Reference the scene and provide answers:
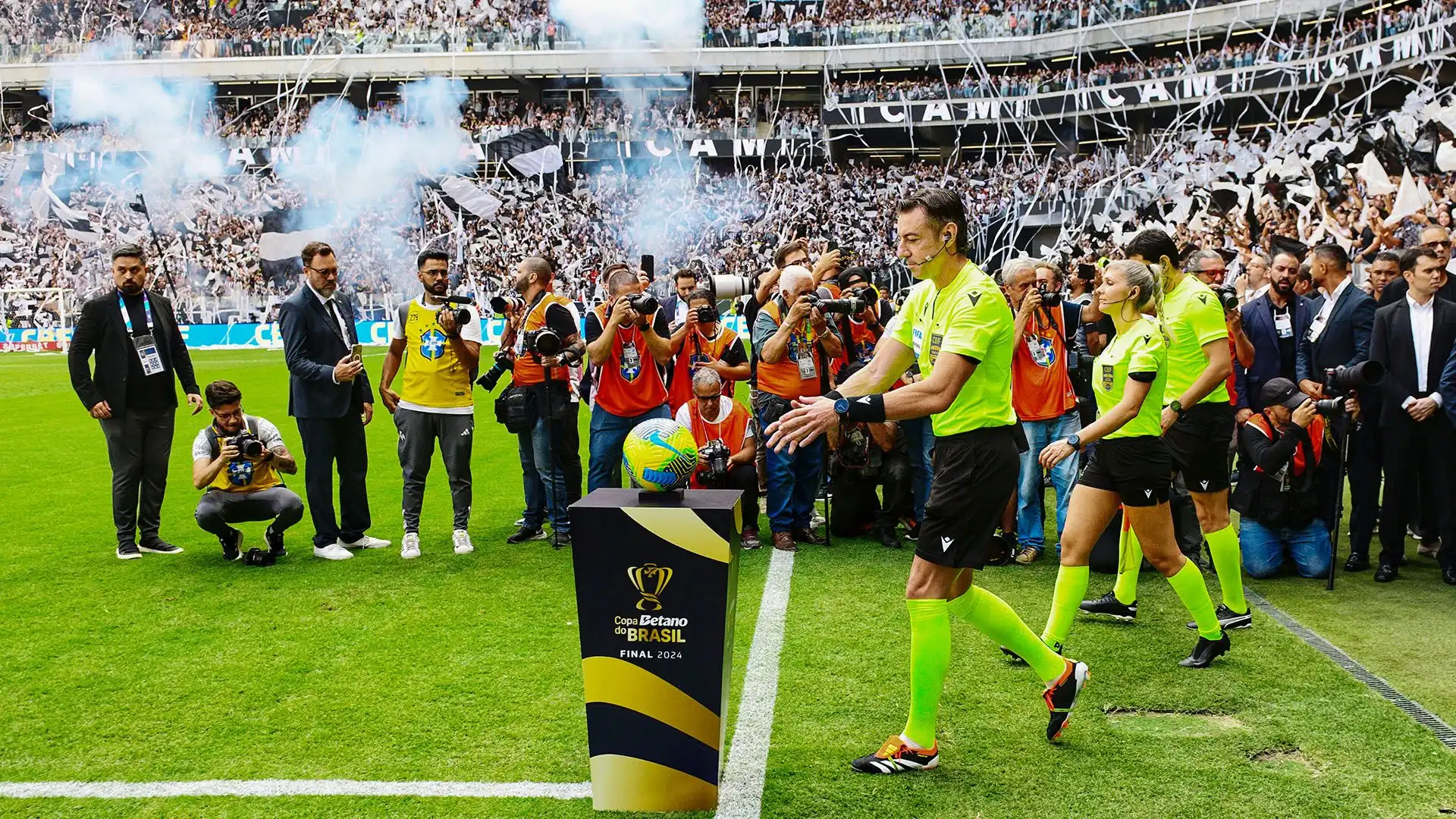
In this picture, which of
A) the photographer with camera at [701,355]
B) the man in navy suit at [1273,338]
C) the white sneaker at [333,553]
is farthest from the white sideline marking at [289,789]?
the man in navy suit at [1273,338]

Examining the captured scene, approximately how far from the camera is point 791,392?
7.48 meters

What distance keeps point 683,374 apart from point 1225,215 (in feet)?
78.5

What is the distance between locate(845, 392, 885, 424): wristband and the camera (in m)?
3.40

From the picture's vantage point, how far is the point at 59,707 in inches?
174

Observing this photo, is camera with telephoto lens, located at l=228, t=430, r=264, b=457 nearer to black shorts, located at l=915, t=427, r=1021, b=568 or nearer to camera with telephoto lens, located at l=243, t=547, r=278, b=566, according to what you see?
camera with telephoto lens, located at l=243, t=547, r=278, b=566

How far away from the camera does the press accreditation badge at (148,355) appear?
722 cm

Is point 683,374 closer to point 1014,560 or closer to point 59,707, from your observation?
point 1014,560

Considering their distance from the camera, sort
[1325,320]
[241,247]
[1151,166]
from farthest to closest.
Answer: [241,247] < [1151,166] < [1325,320]

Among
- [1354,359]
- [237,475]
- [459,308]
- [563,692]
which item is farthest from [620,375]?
[1354,359]

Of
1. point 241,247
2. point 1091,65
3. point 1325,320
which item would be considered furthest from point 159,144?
point 1325,320

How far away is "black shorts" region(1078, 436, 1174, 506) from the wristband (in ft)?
5.50

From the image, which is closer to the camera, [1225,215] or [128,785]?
[128,785]

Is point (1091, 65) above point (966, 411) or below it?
above

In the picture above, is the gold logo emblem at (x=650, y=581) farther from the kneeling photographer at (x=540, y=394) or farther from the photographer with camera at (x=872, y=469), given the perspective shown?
the photographer with camera at (x=872, y=469)
